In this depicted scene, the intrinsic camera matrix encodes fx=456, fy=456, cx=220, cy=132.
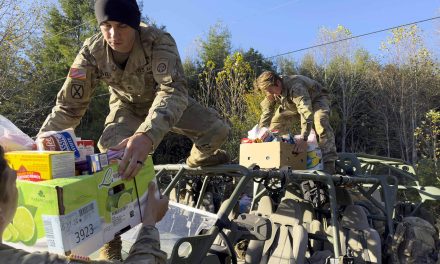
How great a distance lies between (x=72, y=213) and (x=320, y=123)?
16.4ft

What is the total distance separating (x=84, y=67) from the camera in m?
3.24

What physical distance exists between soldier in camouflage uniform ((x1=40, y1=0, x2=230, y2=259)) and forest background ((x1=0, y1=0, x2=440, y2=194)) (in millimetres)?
8387

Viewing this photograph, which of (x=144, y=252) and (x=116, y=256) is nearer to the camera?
(x=144, y=252)

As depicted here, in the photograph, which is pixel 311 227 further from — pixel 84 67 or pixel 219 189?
pixel 84 67

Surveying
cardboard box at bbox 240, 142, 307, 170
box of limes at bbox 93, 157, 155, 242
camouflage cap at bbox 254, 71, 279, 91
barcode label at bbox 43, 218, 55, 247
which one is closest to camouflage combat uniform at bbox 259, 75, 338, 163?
camouflage cap at bbox 254, 71, 279, 91

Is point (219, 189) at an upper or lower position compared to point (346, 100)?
lower

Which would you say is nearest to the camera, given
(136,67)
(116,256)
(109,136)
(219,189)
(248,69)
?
(116,256)

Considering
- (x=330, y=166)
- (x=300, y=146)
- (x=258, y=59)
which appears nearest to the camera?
(x=300, y=146)

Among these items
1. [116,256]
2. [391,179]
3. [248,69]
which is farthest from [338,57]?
[116,256]

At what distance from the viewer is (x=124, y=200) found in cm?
198

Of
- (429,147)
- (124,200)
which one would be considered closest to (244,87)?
(429,147)

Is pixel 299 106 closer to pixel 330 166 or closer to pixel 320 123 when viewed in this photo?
pixel 320 123

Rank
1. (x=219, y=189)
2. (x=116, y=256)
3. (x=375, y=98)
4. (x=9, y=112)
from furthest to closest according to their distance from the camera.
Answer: (x=375, y=98), (x=9, y=112), (x=219, y=189), (x=116, y=256)

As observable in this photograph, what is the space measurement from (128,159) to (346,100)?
21.7 meters
